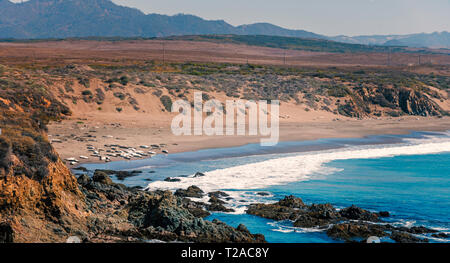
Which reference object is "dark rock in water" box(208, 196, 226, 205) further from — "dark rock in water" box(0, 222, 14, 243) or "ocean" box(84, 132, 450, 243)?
"dark rock in water" box(0, 222, 14, 243)

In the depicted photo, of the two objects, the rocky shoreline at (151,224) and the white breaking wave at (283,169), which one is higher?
the rocky shoreline at (151,224)

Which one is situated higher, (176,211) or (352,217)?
(176,211)

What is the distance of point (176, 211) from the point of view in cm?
1238

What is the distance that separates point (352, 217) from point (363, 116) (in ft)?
120

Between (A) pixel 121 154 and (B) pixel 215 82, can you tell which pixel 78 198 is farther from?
(B) pixel 215 82

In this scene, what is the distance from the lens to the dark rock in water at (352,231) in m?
13.3

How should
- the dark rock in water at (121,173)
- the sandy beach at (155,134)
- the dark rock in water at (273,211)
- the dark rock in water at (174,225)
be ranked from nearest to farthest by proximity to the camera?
the dark rock in water at (174,225) < the dark rock in water at (273,211) < the dark rock in water at (121,173) < the sandy beach at (155,134)

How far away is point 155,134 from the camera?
30.5 metres

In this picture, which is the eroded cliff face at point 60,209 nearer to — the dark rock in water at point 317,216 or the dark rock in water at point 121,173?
the dark rock in water at point 317,216

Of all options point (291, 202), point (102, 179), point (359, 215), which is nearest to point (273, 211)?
point (291, 202)

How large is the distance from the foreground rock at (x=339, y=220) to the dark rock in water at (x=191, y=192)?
2.34 meters

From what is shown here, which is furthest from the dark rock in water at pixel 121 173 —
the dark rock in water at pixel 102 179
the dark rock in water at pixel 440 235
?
the dark rock in water at pixel 440 235

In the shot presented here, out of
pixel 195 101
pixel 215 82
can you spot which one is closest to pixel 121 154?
pixel 195 101

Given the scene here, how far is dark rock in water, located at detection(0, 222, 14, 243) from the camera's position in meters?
9.49
